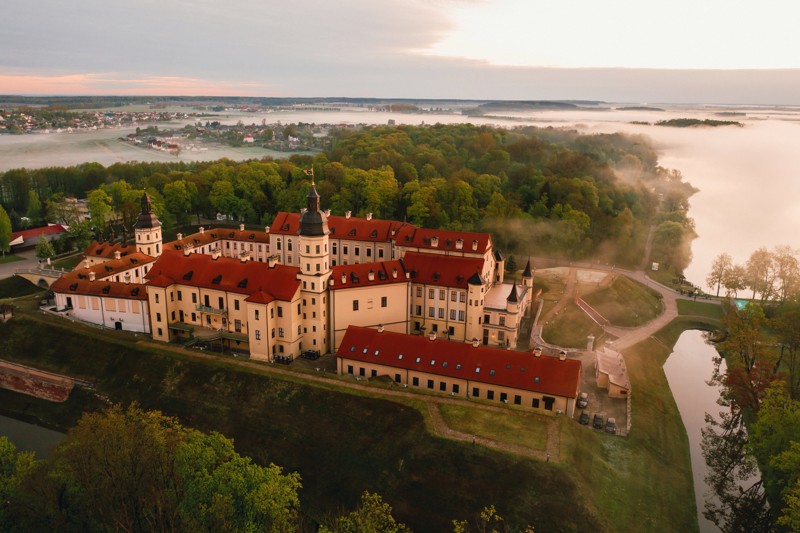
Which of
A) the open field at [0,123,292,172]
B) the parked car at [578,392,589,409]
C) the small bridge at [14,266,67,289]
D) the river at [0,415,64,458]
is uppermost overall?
the open field at [0,123,292,172]

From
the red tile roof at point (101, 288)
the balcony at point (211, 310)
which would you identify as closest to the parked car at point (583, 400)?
the balcony at point (211, 310)

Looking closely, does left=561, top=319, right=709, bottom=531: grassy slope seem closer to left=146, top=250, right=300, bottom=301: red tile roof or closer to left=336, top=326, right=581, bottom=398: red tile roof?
left=336, top=326, right=581, bottom=398: red tile roof

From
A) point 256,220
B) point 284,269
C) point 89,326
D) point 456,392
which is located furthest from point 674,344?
point 256,220

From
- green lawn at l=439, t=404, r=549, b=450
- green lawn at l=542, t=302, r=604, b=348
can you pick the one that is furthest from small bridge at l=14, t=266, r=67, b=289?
green lawn at l=542, t=302, r=604, b=348

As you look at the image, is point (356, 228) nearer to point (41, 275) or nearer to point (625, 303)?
point (625, 303)

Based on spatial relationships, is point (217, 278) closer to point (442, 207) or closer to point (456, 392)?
point (456, 392)

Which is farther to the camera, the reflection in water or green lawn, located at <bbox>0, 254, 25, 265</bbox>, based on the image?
green lawn, located at <bbox>0, 254, 25, 265</bbox>

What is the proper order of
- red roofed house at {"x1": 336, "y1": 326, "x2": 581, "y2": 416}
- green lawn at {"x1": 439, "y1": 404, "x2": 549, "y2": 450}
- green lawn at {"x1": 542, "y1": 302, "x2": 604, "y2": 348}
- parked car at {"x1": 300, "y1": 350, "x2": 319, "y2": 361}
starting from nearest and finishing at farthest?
green lawn at {"x1": 439, "y1": 404, "x2": 549, "y2": 450} → red roofed house at {"x1": 336, "y1": 326, "x2": 581, "y2": 416} → parked car at {"x1": 300, "y1": 350, "x2": 319, "y2": 361} → green lawn at {"x1": 542, "y1": 302, "x2": 604, "y2": 348}
